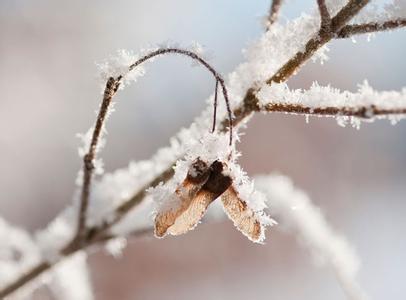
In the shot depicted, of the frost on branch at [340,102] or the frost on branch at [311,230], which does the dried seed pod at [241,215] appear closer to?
the frost on branch at [340,102]

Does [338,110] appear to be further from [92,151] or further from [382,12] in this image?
[92,151]

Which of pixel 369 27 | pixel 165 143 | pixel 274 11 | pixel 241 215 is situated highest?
pixel 165 143

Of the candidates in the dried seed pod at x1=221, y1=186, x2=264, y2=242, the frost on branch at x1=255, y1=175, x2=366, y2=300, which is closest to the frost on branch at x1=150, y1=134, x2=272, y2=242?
the dried seed pod at x1=221, y1=186, x2=264, y2=242

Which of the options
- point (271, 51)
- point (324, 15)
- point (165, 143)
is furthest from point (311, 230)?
point (165, 143)

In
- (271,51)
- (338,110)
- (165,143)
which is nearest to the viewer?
(338,110)

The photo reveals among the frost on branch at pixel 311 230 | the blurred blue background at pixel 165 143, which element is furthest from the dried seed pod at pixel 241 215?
the blurred blue background at pixel 165 143

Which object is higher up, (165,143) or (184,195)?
(165,143)

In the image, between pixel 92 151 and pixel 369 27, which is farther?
pixel 92 151
